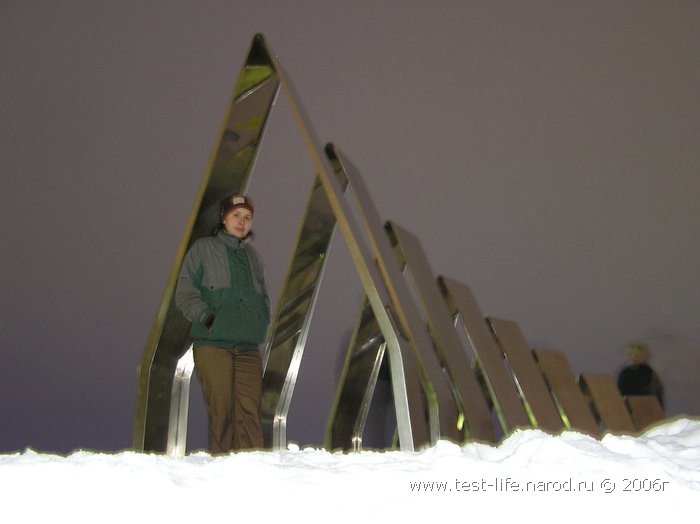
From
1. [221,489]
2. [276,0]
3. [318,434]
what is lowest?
[318,434]

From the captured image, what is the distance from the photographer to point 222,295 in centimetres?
323

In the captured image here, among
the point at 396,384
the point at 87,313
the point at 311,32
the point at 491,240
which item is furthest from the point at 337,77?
the point at 396,384

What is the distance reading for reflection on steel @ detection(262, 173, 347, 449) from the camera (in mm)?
4270

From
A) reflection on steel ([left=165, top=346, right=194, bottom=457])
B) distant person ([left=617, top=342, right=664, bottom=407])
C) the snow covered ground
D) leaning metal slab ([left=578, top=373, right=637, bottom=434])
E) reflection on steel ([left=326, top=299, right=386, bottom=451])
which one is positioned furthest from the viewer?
distant person ([left=617, top=342, right=664, bottom=407])

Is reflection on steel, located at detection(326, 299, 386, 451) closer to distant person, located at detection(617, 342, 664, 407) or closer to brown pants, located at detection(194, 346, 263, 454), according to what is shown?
brown pants, located at detection(194, 346, 263, 454)

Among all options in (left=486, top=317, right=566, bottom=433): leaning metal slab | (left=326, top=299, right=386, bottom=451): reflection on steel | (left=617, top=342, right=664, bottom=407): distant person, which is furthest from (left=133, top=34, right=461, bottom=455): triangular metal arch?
(left=617, top=342, right=664, bottom=407): distant person

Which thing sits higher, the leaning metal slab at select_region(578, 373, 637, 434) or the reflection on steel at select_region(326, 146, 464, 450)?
the reflection on steel at select_region(326, 146, 464, 450)

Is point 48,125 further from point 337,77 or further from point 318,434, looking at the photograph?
point 318,434

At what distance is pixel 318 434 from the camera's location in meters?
8.73

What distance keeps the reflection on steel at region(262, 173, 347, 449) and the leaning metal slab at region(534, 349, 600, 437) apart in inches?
90.5

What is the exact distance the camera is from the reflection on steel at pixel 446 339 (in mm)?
4316

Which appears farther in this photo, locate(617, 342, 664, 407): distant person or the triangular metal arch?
locate(617, 342, 664, 407): distant person

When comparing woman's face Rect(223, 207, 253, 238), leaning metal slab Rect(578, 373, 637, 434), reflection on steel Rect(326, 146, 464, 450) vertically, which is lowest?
leaning metal slab Rect(578, 373, 637, 434)

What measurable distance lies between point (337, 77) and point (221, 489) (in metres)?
8.39
